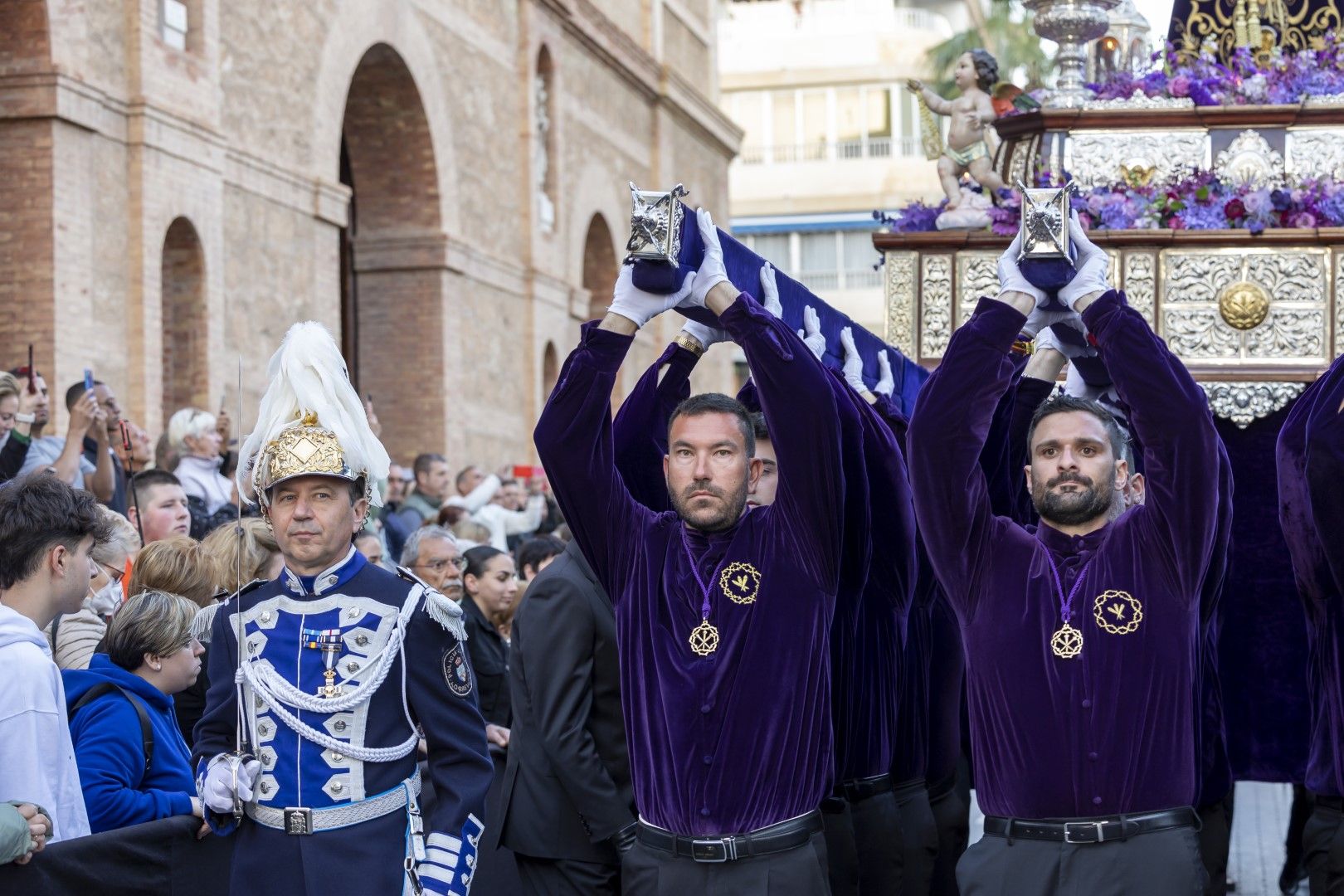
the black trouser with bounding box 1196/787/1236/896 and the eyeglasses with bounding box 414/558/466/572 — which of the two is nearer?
the black trouser with bounding box 1196/787/1236/896

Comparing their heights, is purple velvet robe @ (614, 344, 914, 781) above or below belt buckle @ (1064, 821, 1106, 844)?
above

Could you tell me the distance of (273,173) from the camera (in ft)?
56.2

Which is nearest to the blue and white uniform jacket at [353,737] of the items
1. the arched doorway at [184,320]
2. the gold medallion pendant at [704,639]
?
the gold medallion pendant at [704,639]

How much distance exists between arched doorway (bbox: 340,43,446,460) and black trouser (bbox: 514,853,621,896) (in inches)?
596

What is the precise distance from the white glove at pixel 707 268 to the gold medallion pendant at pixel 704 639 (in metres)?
0.81

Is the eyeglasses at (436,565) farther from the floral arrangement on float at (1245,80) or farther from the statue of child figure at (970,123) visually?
the floral arrangement on float at (1245,80)

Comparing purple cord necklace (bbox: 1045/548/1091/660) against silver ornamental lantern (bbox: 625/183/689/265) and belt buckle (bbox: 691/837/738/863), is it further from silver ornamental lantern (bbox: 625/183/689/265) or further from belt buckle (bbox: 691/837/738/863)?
silver ornamental lantern (bbox: 625/183/689/265)

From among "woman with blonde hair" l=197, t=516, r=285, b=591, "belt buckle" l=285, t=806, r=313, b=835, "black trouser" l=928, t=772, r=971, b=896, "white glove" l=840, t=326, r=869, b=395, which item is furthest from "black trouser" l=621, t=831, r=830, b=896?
A: "woman with blonde hair" l=197, t=516, r=285, b=591

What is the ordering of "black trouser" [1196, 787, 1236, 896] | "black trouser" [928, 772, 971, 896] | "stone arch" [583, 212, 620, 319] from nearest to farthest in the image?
"black trouser" [1196, 787, 1236, 896] → "black trouser" [928, 772, 971, 896] → "stone arch" [583, 212, 620, 319]

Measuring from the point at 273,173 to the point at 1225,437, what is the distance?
10811 mm

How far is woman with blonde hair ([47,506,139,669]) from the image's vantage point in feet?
20.3

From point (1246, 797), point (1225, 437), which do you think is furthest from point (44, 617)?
point (1246, 797)

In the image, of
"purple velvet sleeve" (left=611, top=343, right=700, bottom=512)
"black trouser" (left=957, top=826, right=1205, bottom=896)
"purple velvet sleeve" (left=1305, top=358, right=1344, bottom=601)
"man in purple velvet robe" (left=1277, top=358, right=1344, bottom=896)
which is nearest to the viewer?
"black trouser" (left=957, top=826, right=1205, bottom=896)

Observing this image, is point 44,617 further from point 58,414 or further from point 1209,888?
point 58,414
